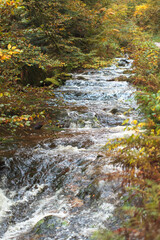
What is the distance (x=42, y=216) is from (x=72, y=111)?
202 inches

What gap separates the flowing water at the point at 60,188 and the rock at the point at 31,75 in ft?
15.3

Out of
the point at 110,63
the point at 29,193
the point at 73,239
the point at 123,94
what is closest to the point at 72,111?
the point at 123,94

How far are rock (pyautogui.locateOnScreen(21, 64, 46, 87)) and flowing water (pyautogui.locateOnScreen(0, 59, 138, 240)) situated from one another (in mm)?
4663

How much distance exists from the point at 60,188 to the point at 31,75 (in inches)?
315

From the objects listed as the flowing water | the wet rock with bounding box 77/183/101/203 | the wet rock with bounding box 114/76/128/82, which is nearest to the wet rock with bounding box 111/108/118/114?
the flowing water

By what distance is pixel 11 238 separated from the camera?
2705 mm

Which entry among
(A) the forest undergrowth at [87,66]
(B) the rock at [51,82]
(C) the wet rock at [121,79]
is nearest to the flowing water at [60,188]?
(A) the forest undergrowth at [87,66]

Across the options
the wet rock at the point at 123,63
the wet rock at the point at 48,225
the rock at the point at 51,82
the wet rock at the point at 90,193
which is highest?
the wet rock at the point at 123,63

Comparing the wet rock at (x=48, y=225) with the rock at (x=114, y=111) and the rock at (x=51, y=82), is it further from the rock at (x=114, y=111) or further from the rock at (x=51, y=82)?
the rock at (x=51, y=82)

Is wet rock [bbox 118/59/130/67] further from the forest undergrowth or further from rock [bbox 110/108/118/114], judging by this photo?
rock [bbox 110/108/118/114]

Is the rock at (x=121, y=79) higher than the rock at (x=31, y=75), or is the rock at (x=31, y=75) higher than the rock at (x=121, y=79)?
the rock at (x=31, y=75)

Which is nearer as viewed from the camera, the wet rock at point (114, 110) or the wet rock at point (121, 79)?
the wet rock at point (114, 110)

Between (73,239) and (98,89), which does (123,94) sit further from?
(73,239)

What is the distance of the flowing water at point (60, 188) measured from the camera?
2654mm
